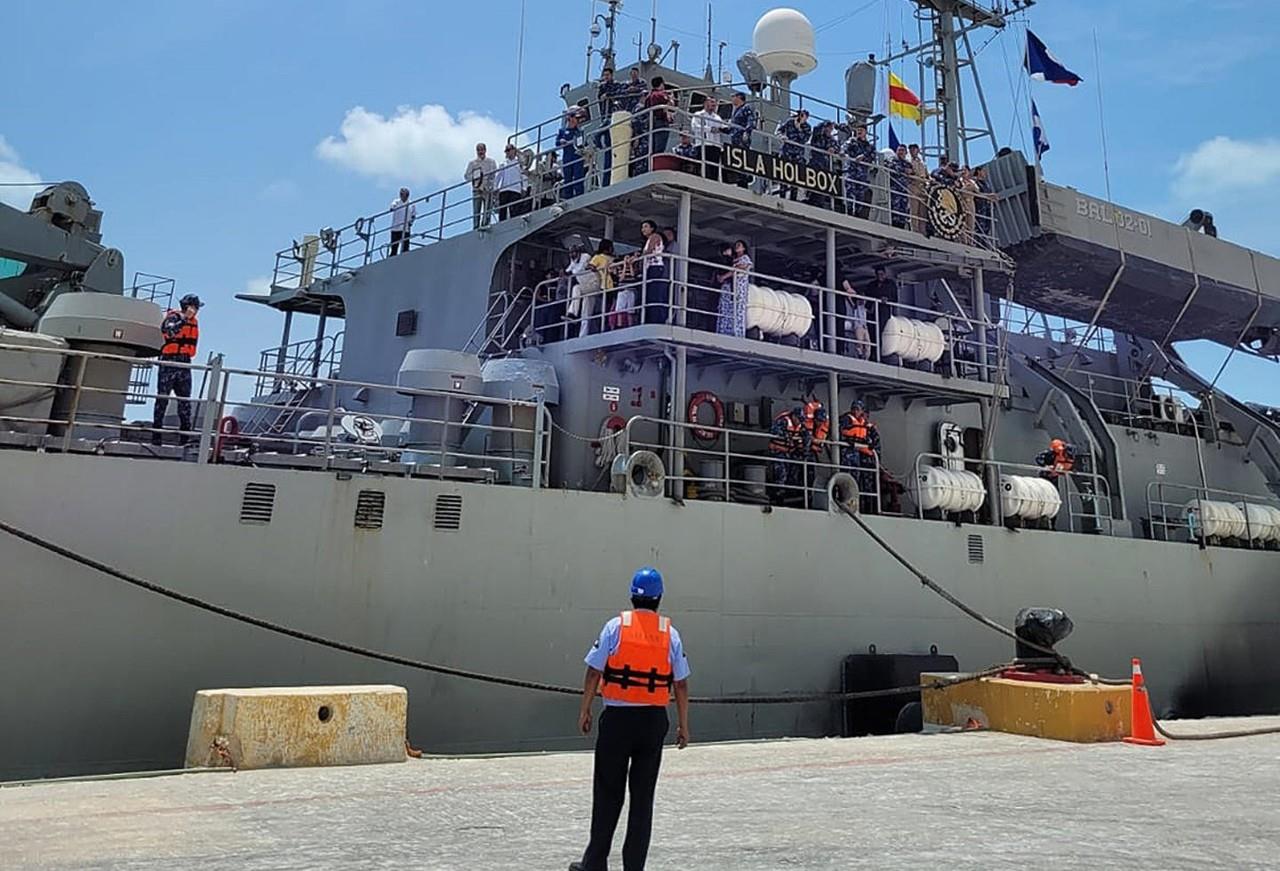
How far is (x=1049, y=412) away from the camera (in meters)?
15.9

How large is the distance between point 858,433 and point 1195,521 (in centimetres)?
726

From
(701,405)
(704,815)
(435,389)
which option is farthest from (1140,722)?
(435,389)

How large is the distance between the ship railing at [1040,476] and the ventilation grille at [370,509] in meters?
6.47

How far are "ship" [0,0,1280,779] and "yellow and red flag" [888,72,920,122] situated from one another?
1.32 ft

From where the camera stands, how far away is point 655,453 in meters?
10.8

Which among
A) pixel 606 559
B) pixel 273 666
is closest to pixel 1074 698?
pixel 606 559

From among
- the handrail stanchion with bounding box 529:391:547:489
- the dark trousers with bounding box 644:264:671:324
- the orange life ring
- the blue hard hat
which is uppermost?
the dark trousers with bounding box 644:264:671:324

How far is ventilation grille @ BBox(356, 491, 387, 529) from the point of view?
26.4ft

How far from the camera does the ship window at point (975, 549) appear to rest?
1198cm

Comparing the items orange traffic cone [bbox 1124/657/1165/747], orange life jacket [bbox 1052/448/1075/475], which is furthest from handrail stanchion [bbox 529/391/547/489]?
orange life jacket [bbox 1052/448/1075/475]

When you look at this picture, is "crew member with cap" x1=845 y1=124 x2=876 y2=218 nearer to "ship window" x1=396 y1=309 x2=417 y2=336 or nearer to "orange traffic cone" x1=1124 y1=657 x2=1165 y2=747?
"ship window" x1=396 y1=309 x2=417 y2=336

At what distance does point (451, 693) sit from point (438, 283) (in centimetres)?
640

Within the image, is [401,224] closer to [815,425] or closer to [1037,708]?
[815,425]

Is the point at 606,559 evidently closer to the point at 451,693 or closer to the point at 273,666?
the point at 451,693
